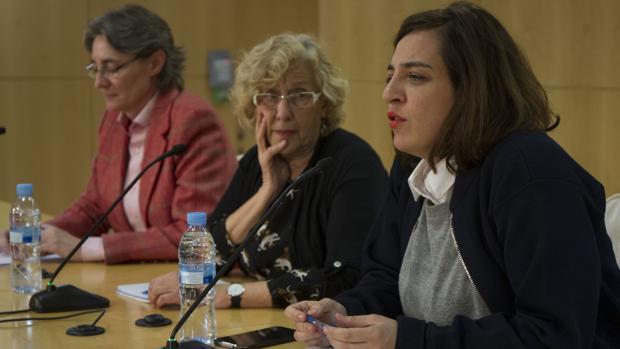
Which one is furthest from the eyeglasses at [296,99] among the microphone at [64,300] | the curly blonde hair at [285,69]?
the microphone at [64,300]

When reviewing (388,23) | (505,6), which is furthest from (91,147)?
(505,6)

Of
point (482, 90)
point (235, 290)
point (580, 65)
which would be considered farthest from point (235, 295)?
point (580, 65)

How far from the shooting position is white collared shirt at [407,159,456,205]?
6.27 ft

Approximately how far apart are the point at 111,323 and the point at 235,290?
342 mm

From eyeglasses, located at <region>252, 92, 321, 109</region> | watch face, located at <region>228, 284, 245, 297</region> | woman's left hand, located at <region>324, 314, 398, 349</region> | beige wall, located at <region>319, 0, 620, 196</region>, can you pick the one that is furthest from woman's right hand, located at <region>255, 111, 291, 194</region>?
beige wall, located at <region>319, 0, 620, 196</region>

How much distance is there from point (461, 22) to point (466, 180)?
322 millimetres

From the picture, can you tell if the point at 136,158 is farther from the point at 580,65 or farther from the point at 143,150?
the point at 580,65

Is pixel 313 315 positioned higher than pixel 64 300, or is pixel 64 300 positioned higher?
pixel 313 315

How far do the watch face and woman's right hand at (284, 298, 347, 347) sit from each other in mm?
456

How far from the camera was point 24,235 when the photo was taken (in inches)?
109

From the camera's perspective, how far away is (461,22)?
1.85 m

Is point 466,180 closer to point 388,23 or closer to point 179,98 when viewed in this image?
point 179,98

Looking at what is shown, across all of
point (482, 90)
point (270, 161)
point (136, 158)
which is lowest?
point (136, 158)

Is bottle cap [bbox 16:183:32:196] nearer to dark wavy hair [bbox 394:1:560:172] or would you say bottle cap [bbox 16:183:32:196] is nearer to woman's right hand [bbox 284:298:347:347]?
woman's right hand [bbox 284:298:347:347]
